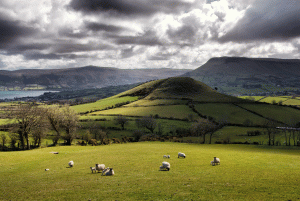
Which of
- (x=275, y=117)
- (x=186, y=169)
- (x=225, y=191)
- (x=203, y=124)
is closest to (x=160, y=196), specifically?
(x=225, y=191)

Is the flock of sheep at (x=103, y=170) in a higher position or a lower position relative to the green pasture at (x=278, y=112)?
higher

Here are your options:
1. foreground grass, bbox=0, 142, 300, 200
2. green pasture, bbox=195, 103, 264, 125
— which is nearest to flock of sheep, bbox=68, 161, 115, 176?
foreground grass, bbox=0, 142, 300, 200

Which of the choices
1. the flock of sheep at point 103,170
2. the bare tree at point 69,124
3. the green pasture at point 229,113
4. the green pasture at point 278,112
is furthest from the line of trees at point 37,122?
the green pasture at point 278,112

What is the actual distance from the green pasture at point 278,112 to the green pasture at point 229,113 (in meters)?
9.87

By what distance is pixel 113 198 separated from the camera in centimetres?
1592

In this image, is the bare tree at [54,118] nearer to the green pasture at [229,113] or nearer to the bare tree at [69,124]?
the bare tree at [69,124]

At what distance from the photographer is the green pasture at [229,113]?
126275mm

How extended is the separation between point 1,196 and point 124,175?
1190cm

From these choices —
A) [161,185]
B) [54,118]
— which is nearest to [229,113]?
[54,118]

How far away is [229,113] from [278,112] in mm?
37111

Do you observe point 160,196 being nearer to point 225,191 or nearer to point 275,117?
point 225,191

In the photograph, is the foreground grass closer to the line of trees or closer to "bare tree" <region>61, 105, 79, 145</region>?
the line of trees

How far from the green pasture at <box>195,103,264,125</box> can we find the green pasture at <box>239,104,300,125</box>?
9.87 meters

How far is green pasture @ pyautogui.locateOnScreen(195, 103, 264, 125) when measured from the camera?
4971 inches
